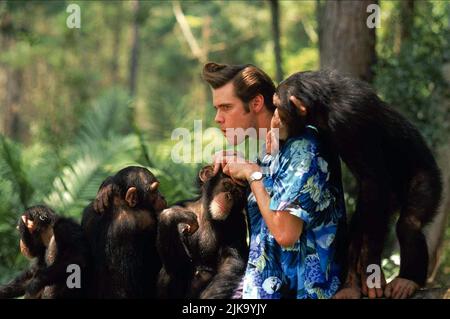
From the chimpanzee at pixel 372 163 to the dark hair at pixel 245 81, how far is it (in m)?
0.41

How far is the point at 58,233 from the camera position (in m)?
4.19

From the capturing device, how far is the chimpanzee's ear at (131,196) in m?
4.26

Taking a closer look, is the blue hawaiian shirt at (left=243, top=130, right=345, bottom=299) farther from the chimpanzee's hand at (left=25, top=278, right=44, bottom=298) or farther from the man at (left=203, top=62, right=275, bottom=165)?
the chimpanzee's hand at (left=25, top=278, right=44, bottom=298)

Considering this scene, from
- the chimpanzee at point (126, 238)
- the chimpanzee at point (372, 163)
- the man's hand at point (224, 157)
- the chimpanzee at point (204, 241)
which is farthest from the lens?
the chimpanzee at point (126, 238)

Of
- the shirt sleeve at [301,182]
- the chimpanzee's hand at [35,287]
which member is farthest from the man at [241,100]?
the chimpanzee's hand at [35,287]

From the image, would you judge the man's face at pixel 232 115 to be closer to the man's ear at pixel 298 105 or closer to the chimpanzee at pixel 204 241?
the chimpanzee at pixel 204 241

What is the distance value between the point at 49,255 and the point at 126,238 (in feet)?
1.57

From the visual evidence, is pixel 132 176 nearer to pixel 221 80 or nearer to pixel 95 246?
pixel 95 246

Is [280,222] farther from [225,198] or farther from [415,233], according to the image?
[415,233]
